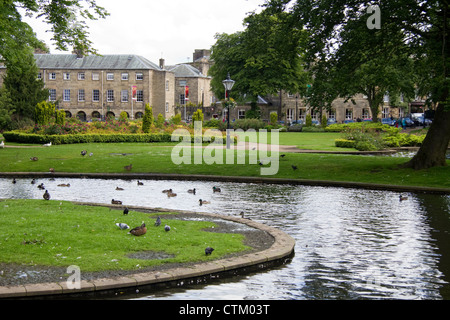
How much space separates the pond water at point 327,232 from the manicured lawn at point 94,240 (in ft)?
3.72

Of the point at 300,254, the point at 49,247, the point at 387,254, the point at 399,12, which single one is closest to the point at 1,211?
the point at 49,247

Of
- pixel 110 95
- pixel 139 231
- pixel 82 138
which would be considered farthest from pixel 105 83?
pixel 139 231

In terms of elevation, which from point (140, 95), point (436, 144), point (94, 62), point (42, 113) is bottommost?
point (436, 144)

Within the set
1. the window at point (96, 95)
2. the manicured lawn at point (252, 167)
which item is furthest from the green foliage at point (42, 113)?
the window at point (96, 95)

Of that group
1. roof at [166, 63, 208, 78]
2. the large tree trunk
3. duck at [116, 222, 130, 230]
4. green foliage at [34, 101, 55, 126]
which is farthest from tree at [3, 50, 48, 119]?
roof at [166, 63, 208, 78]

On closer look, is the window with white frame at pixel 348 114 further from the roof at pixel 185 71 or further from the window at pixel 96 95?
the window at pixel 96 95

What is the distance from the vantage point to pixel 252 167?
23.1 meters

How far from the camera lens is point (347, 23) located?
2084 cm

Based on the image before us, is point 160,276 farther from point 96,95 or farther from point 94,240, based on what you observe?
point 96,95

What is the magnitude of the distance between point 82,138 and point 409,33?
2370 cm

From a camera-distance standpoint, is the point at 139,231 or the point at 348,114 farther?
the point at 348,114

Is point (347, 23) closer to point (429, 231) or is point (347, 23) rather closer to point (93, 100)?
point (429, 231)

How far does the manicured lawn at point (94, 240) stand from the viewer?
856 cm

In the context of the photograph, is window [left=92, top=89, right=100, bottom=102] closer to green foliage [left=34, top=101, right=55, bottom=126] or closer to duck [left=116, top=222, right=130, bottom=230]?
green foliage [left=34, top=101, right=55, bottom=126]
